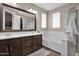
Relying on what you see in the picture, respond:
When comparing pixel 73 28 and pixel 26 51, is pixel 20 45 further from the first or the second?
pixel 73 28

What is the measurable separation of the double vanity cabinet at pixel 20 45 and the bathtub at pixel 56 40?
0.32ft

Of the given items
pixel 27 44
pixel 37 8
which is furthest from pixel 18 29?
pixel 37 8

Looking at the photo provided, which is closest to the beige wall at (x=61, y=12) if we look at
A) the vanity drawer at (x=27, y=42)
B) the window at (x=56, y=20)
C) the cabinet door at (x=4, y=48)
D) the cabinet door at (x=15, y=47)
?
the window at (x=56, y=20)

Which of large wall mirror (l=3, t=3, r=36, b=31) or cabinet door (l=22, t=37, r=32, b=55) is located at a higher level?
large wall mirror (l=3, t=3, r=36, b=31)

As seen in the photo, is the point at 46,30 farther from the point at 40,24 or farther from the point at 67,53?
the point at 67,53

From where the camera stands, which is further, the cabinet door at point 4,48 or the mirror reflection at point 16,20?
the mirror reflection at point 16,20

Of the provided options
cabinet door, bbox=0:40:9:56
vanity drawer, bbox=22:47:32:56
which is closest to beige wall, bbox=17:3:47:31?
vanity drawer, bbox=22:47:32:56

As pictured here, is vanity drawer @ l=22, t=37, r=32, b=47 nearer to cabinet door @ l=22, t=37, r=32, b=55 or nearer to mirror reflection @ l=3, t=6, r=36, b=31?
cabinet door @ l=22, t=37, r=32, b=55

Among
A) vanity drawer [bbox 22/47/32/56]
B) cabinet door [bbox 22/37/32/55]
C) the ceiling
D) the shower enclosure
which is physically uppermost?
the ceiling

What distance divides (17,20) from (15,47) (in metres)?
0.35

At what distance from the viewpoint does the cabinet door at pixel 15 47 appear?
119 centimetres

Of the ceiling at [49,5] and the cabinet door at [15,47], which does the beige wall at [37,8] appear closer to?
the ceiling at [49,5]

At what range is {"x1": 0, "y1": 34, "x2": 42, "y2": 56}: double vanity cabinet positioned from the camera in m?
1.14

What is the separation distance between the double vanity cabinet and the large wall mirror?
0.13 meters
